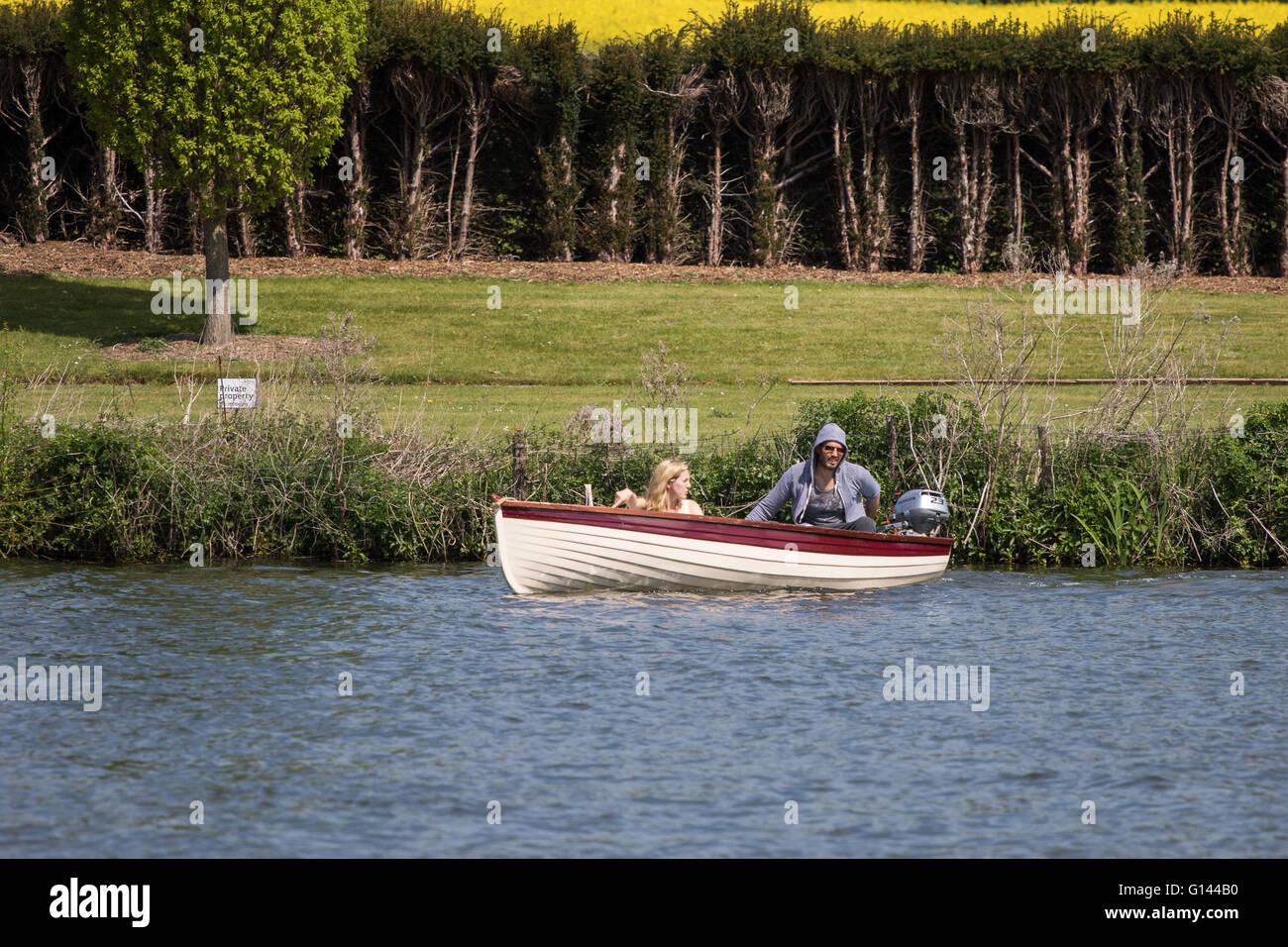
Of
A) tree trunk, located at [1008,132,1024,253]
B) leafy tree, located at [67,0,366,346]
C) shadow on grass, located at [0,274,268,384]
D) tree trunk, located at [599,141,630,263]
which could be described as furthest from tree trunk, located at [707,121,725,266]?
shadow on grass, located at [0,274,268,384]

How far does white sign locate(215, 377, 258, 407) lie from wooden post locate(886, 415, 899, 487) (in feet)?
24.8

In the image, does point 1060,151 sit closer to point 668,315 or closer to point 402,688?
A: point 668,315

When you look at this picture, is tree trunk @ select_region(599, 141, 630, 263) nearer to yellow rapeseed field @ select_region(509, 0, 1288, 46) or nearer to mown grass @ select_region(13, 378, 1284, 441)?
yellow rapeseed field @ select_region(509, 0, 1288, 46)

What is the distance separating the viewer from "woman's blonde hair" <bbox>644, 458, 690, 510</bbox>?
16141 mm

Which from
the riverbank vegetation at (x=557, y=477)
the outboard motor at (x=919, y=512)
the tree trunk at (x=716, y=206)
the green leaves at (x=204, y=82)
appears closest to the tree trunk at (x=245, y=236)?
the green leaves at (x=204, y=82)

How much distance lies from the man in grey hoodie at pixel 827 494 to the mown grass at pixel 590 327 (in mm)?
9353

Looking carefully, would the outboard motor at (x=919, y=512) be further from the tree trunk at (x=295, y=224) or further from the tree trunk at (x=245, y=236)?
the tree trunk at (x=245, y=236)

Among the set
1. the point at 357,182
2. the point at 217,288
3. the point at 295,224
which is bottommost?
the point at 217,288

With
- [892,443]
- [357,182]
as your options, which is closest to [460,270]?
[357,182]

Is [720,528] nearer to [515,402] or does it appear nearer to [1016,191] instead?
[515,402]

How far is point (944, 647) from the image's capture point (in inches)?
569

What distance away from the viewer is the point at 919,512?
55.0ft

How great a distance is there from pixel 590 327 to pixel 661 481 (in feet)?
48.2

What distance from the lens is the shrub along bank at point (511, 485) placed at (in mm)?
18656
